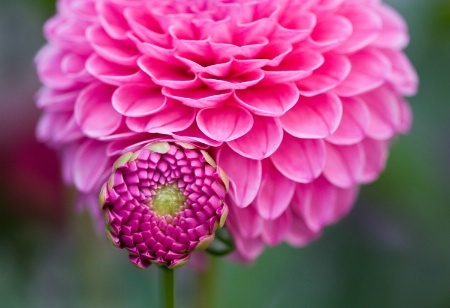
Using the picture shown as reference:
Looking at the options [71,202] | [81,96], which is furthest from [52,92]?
[71,202]

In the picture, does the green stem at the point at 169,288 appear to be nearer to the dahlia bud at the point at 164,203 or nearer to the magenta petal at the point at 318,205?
the dahlia bud at the point at 164,203

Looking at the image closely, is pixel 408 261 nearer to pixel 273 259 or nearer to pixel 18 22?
pixel 273 259

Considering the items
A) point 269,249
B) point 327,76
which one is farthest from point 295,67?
point 269,249

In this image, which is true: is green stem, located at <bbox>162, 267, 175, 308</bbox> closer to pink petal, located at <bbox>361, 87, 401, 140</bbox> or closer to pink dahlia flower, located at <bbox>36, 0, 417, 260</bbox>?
pink dahlia flower, located at <bbox>36, 0, 417, 260</bbox>

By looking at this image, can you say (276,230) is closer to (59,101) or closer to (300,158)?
(300,158)

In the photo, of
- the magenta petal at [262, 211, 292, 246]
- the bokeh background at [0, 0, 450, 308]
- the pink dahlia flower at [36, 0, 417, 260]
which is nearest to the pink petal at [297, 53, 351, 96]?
the pink dahlia flower at [36, 0, 417, 260]

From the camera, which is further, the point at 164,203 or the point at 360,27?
the point at 360,27
